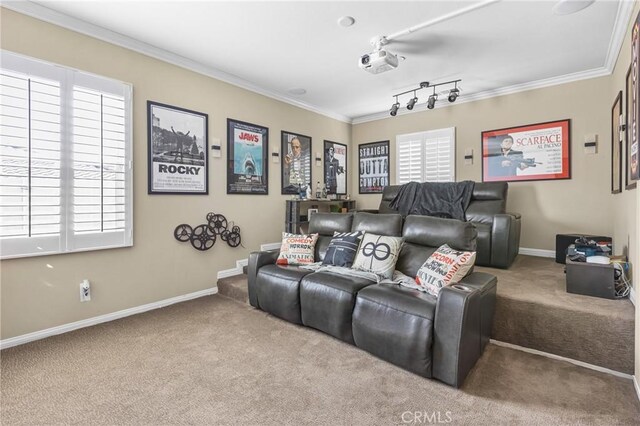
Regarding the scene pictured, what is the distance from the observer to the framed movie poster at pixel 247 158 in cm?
397

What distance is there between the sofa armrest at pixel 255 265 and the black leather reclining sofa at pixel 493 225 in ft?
7.79

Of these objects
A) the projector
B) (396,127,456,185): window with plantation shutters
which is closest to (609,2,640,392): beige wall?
the projector

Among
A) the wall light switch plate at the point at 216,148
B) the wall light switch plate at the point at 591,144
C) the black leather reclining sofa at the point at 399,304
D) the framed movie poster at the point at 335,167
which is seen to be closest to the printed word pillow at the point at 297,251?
the black leather reclining sofa at the point at 399,304

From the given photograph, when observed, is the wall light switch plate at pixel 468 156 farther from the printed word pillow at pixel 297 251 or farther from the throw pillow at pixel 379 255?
the printed word pillow at pixel 297 251

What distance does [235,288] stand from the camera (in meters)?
3.55

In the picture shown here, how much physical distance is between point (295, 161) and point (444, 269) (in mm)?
3169

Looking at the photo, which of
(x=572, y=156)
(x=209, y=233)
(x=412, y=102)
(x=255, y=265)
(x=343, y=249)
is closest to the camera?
(x=343, y=249)

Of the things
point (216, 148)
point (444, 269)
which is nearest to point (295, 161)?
point (216, 148)

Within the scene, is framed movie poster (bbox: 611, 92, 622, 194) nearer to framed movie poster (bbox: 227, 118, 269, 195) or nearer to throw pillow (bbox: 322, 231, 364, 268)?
throw pillow (bbox: 322, 231, 364, 268)

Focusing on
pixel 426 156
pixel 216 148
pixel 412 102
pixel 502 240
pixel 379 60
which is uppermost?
pixel 412 102

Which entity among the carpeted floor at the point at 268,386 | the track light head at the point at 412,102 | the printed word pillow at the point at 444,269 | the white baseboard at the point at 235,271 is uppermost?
the track light head at the point at 412,102

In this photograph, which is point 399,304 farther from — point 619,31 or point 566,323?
point 619,31

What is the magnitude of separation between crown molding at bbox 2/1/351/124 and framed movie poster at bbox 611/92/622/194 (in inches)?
155

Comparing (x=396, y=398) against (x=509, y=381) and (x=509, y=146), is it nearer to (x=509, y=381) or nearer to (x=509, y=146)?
(x=509, y=381)
